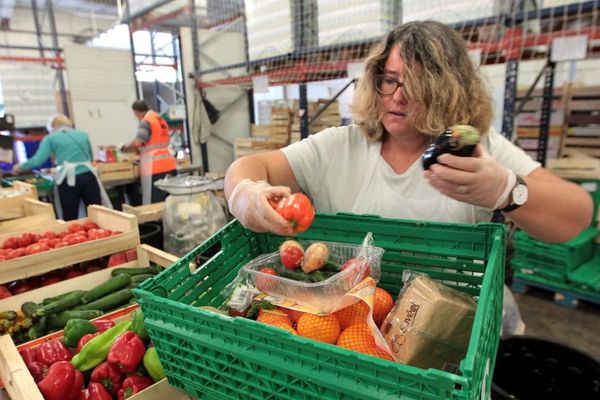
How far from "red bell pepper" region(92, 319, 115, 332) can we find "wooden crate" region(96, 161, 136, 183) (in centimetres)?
452

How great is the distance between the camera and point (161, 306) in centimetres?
83

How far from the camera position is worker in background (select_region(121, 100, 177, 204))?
5508mm

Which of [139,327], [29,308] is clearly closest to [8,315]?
[29,308]

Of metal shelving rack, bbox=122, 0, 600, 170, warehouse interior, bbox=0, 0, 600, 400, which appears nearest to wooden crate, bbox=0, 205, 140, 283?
warehouse interior, bbox=0, 0, 600, 400

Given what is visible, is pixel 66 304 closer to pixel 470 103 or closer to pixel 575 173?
pixel 470 103

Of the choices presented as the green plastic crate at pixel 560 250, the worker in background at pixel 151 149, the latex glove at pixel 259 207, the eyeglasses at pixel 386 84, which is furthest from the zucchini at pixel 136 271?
the worker in background at pixel 151 149

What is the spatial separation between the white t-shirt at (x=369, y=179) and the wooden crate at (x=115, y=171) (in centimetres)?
476

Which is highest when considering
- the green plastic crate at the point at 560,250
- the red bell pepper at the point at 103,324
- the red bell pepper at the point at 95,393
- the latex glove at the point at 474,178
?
the latex glove at the point at 474,178

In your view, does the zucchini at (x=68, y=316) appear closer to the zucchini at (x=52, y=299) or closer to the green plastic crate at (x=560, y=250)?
the zucchini at (x=52, y=299)

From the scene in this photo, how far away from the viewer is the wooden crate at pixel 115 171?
553cm

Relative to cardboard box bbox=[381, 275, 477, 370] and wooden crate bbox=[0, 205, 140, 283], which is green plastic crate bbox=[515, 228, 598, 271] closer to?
cardboard box bbox=[381, 275, 477, 370]

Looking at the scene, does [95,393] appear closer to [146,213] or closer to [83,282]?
[83,282]

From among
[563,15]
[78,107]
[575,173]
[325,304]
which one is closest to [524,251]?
[575,173]

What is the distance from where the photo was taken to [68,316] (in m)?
1.57
